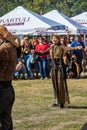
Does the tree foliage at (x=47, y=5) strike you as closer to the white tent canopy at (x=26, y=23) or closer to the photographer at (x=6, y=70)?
the white tent canopy at (x=26, y=23)

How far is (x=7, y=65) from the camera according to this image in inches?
242

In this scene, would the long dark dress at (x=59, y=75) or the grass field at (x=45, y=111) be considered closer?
the grass field at (x=45, y=111)

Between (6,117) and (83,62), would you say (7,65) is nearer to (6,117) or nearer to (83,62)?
(6,117)

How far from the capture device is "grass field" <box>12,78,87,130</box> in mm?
8438

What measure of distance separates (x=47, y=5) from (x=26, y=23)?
85649 mm

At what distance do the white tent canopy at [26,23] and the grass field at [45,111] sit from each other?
6.24 m

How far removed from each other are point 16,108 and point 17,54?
3919 mm

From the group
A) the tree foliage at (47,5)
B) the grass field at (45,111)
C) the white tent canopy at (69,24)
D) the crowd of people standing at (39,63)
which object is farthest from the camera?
the tree foliage at (47,5)

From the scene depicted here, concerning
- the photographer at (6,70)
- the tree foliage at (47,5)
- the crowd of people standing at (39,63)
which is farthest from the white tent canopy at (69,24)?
the tree foliage at (47,5)

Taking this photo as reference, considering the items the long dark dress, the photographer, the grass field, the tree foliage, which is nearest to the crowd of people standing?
the grass field

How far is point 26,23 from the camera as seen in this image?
68.1ft

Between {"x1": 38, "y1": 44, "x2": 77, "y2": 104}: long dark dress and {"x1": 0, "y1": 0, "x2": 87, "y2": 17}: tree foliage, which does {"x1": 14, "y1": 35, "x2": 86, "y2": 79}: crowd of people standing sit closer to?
{"x1": 38, "y1": 44, "x2": 77, "y2": 104}: long dark dress

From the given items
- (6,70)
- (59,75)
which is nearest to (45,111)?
(59,75)

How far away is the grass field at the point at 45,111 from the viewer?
8438 millimetres
